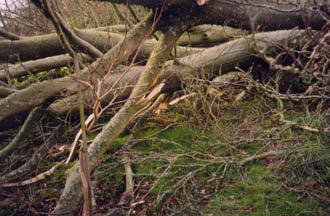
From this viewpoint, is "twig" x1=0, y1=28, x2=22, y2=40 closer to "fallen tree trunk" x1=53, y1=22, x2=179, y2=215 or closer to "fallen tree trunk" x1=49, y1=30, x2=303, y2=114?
"fallen tree trunk" x1=49, y1=30, x2=303, y2=114

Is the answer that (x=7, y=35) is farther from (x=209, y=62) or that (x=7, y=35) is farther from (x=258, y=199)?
(x=258, y=199)

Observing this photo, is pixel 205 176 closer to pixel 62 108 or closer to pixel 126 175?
pixel 126 175

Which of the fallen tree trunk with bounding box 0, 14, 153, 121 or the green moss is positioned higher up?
the fallen tree trunk with bounding box 0, 14, 153, 121

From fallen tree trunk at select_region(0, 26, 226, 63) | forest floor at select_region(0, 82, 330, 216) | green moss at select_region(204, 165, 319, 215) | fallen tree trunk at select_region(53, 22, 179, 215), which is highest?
fallen tree trunk at select_region(0, 26, 226, 63)

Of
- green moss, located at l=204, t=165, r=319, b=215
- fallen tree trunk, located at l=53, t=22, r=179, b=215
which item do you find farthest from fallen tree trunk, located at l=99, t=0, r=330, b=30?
green moss, located at l=204, t=165, r=319, b=215

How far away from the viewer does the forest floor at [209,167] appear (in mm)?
3428

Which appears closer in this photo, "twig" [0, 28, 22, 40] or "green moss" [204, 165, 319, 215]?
"green moss" [204, 165, 319, 215]

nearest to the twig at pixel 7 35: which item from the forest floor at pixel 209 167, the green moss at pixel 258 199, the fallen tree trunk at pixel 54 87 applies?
the fallen tree trunk at pixel 54 87

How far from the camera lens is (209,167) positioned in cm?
388

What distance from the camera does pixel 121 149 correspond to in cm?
421

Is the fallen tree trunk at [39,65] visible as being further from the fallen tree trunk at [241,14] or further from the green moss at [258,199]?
the green moss at [258,199]

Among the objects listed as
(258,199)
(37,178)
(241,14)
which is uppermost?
(241,14)

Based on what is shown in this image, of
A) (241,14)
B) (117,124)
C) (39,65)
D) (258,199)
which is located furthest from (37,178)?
(241,14)

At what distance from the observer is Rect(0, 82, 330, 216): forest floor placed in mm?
3428
